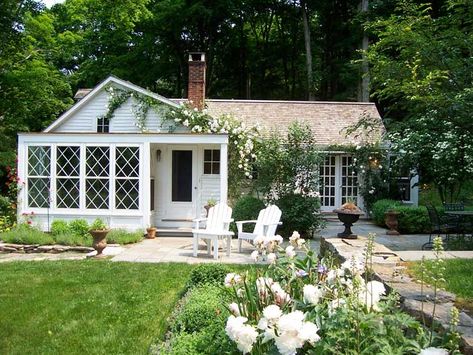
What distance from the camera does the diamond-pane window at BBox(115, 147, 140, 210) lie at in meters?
11.4

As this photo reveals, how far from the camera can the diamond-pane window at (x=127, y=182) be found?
11.4 metres

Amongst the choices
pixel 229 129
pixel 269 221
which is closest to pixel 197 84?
pixel 229 129

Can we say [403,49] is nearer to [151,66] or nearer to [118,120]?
[118,120]

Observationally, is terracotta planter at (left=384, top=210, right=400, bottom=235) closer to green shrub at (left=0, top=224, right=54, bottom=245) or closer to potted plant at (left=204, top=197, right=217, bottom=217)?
potted plant at (left=204, top=197, right=217, bottom=217)

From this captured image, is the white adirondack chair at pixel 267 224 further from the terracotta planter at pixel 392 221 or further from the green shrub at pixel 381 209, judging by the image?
the green shrub at pixel 381 209

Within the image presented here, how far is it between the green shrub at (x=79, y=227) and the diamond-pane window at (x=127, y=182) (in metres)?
0.95

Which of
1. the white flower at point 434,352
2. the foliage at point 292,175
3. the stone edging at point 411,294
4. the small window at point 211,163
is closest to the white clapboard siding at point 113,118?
the small window at point 211,163

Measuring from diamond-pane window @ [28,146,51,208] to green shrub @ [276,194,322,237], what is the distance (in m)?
5.54

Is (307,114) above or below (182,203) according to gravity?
above

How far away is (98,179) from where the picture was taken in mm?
11469

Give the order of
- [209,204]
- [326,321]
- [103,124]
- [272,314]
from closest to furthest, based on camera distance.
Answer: [272,314] < [326,321] < [209,204] < [103,124]

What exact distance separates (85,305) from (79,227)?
5.37 meters

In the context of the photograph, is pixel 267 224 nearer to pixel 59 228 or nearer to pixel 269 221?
pixel 269 221

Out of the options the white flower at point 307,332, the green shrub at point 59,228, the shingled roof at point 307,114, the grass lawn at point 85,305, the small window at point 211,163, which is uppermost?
the shingled roof at point 307,114
